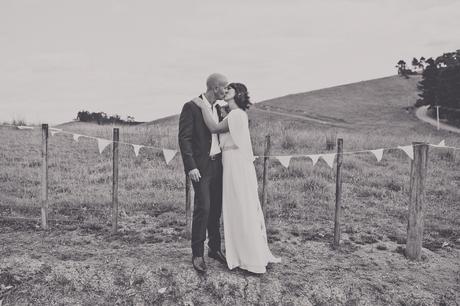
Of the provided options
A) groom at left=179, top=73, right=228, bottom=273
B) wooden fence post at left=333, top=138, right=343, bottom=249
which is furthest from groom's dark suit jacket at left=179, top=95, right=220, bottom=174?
wooden fence post at left=333, top=138, right=343, bottom=249

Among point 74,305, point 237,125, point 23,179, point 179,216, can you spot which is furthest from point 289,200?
point 23,179

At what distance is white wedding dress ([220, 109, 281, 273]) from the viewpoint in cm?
530

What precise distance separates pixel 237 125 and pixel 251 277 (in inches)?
72.7

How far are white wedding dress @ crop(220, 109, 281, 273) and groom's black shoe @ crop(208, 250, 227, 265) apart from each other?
0.26 meters

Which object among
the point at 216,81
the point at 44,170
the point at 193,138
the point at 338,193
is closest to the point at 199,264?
the point at 193,138

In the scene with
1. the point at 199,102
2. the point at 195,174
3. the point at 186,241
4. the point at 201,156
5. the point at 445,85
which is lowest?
the point at 186,241

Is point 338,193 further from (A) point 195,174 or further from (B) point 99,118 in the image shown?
(B) point 99,118

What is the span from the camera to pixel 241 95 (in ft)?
17.0

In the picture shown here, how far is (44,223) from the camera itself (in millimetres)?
7031

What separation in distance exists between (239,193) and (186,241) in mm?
1738

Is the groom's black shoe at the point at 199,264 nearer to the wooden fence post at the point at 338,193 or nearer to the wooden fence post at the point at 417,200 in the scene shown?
the wooden fence post at the point at 338,193

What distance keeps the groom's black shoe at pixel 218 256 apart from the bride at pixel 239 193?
256 mm

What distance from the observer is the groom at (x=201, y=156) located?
16.8 feet

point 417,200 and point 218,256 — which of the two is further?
point 417,200
